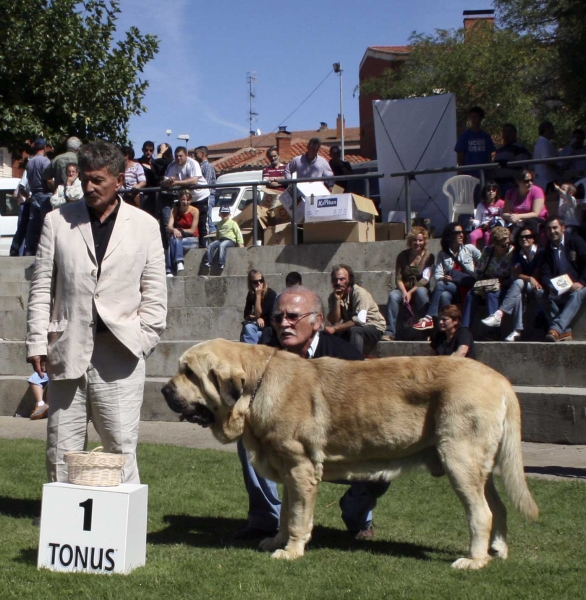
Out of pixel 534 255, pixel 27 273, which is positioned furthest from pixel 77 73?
pixel 534 255

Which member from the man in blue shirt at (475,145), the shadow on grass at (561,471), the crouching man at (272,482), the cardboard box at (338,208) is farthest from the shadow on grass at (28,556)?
the man in blue shirt at (475,145)

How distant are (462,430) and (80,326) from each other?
245cm

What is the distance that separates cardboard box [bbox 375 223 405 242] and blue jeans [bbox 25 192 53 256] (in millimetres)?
5830

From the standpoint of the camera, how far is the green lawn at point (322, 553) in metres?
4.65

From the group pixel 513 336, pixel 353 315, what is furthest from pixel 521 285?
pixel 353 315

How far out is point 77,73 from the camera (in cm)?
2316

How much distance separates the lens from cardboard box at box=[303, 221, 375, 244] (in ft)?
47.2

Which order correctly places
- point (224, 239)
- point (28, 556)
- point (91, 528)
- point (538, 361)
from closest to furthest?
point (91, 528), point (28, 556), point (538, 361), point (224, 239)

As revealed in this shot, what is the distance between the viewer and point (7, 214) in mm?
22688

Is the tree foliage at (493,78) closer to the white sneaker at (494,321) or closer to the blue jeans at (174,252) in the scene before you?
the blue jeans at (174,252)

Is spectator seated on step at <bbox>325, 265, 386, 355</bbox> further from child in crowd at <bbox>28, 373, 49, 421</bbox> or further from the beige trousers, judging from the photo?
the beige trousers

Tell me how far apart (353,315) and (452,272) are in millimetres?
→ 1668

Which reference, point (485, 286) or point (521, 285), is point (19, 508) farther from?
point (521, 285)

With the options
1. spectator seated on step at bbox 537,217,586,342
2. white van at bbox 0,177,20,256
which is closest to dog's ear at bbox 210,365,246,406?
spectator seated on step at bbox 537,217,586,342
